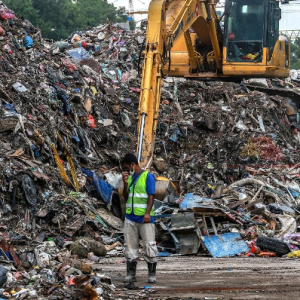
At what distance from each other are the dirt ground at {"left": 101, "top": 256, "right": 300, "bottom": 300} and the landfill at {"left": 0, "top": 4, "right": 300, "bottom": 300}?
0.47 metres

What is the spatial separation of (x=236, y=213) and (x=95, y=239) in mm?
2774

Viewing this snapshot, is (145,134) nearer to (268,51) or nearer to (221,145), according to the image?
(268,51)

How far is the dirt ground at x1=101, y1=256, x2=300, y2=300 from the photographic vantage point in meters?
6.90

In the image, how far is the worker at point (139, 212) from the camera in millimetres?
8055

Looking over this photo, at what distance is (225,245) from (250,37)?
22.9 feet

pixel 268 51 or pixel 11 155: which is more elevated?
pixel 268 51

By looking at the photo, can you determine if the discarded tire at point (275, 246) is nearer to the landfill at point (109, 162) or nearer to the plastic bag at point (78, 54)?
the landfill at point (109, 162)

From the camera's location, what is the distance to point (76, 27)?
58.1m

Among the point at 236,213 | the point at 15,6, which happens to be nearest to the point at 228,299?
the point at 236,213

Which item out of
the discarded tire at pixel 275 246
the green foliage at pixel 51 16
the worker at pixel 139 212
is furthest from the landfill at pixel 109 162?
the green foliage at pixel 51 16

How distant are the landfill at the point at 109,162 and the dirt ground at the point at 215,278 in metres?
0.47

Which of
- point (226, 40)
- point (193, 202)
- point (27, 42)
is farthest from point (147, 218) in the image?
point (27, 42)

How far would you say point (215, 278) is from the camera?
8.20 meters

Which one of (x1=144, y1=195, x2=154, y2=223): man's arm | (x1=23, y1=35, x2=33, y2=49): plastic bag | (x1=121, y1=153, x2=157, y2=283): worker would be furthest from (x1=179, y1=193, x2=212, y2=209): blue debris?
(x1=23, y1=35, x2=33, y2=49): plastic bag
